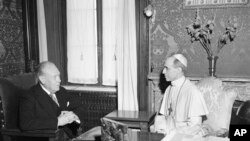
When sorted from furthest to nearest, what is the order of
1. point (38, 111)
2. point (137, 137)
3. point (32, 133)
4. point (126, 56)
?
point (126, 56) < point (38, 111) < point (32, 133) < point (137, 137)

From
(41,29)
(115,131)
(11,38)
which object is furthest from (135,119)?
(11,38)

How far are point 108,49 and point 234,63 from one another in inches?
79.6

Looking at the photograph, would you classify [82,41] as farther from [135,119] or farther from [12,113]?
[12,113]

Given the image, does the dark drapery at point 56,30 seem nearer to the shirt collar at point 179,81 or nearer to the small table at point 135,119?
the small table at point 135,119

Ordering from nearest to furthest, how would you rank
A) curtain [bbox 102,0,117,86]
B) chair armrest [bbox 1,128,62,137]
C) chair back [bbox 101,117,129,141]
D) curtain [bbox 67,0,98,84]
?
chair back [bbox 101,117,129,141], chair armrest [bbox 1,128,62,137], curtain [bbox 102,0,117,86], curtain [bbox 67,0,98,84]

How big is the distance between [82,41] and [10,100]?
6.69ft

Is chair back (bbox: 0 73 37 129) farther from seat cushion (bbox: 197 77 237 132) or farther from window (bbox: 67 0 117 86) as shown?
seat cushion (bbox: 197 77 237 132)

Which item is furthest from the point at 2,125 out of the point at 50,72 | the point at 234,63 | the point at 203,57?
the point at 234,63

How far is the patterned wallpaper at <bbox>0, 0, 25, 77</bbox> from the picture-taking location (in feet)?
14.7

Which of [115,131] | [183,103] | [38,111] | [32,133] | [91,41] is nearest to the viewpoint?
[115,131]

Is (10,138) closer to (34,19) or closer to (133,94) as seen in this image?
(133,94)

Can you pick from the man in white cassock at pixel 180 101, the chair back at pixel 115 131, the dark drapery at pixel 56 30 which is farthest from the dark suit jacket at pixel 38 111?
the dark drapery at pixel 56 30

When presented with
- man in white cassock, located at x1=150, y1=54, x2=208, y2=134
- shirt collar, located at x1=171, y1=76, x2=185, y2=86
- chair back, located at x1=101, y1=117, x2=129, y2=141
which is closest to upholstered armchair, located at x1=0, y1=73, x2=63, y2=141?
chair back, located at x1=101, y1=117, x2=129, y2=141

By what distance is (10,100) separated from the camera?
317cm
